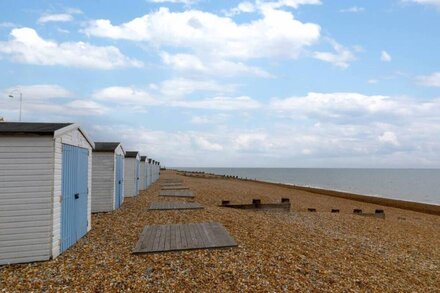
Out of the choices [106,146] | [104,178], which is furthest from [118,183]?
[106,146]

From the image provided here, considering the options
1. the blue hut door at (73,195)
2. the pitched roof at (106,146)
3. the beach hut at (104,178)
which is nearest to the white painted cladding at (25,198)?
the blue hut door at (73,195)

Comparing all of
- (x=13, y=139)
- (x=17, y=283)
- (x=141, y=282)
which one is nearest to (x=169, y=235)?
(x=141, y=282)

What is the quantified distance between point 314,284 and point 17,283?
5958 millimetres

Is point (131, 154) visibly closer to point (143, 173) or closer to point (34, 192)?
point (143, 173)

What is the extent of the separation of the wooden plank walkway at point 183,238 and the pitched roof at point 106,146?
587cm

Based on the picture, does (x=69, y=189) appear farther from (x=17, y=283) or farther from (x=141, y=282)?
(x=141, y=282)

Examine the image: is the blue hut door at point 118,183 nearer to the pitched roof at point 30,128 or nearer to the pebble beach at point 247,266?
the pebble beach at point 247,266

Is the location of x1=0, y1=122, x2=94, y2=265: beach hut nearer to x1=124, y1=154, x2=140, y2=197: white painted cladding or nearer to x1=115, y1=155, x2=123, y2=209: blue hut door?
x1=115, y1=155, x2=123, y2=209: blue hut door

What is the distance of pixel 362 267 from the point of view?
8.37 metres

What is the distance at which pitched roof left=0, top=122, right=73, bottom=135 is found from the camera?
830 cm

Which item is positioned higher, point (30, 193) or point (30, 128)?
point (30, 128)

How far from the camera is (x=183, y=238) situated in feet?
32.3

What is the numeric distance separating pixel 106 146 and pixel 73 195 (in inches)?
263

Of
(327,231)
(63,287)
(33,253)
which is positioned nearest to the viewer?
(63,287)
